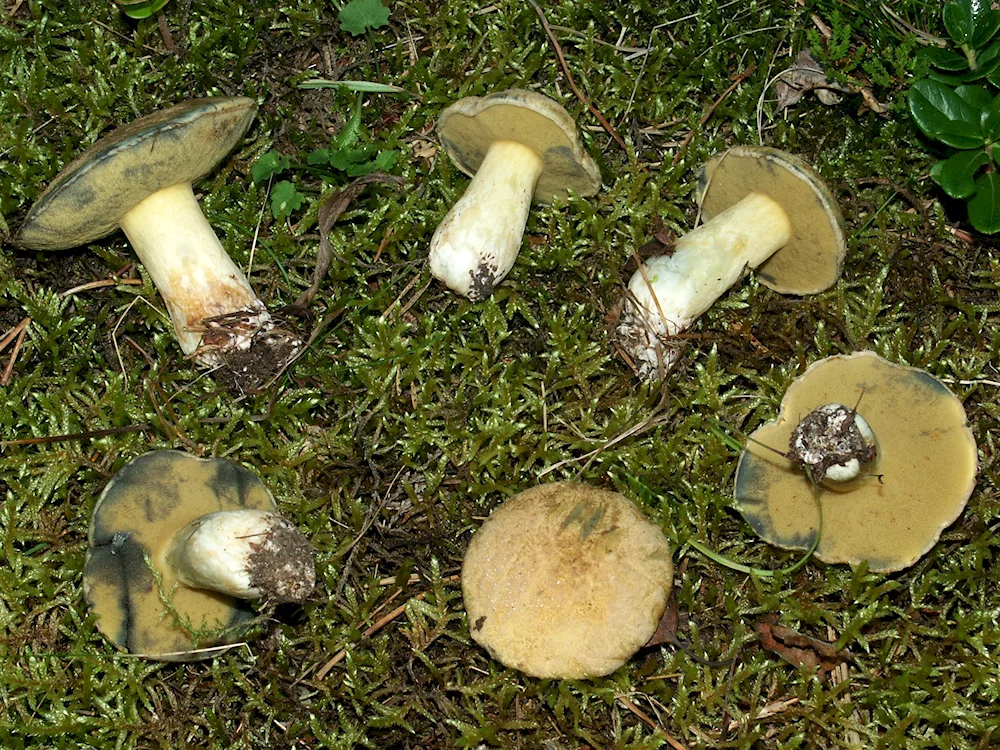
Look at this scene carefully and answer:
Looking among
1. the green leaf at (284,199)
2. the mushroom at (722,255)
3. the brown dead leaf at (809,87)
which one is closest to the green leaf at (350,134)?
the green leaf at (284,199)

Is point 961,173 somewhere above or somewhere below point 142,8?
below

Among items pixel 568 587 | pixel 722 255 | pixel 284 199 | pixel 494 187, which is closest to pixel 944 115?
pixel 722 255

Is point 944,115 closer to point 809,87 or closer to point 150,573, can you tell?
point 809,87

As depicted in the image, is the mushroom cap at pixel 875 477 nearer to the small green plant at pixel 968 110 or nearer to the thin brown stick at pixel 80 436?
the small green plant at pixel 968 110

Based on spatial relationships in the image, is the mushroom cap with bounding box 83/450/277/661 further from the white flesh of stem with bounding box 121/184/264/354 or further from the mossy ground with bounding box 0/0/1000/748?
the white flesh of stem with bounding box 121/184/264/354

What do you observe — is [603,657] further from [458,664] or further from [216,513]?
[216,513]

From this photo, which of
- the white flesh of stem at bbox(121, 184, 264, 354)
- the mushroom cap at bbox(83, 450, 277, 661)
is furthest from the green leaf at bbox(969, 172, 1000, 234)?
the mushroom cap at bbox(83, 450, 277, 661)
